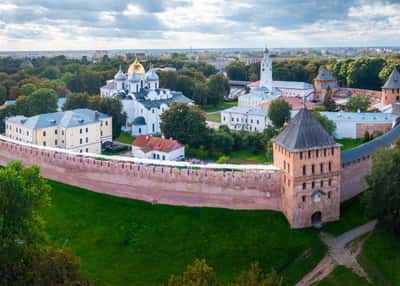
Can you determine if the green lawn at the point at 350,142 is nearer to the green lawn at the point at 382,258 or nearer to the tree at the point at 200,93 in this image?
the green lawn at the point at 382,258

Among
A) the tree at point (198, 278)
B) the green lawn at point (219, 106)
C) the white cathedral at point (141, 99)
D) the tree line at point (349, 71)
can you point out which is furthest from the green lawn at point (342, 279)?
the tree line at point (349, 71)

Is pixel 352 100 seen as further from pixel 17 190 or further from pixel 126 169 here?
pixel 17 190

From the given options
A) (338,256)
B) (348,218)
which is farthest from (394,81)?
(338,256)

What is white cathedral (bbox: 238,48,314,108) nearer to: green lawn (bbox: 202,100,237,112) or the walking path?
green lawn (bbox: 202,100,237,112)

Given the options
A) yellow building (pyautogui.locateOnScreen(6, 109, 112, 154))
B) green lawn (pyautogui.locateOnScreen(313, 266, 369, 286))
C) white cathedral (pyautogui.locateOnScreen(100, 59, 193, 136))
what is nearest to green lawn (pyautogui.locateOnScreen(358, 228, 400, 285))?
green lawn (pyautogui.locateOnScreen(313, 266, 369, 286))

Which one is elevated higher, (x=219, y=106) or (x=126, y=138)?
(x=219, y=106)

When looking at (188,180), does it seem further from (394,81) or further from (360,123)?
(394,81)
